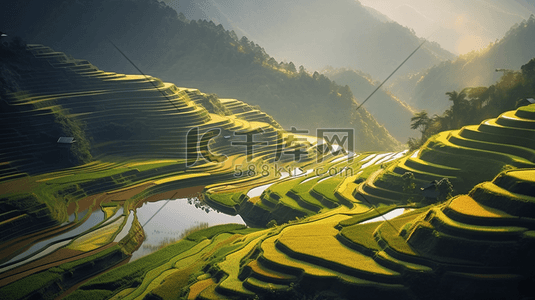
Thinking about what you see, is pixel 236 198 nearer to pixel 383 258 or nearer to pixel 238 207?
pixel 238 207

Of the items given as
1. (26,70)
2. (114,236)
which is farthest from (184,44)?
(114,236)

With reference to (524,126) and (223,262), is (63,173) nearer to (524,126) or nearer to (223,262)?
(223,262)

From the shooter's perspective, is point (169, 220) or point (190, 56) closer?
point (169, 220)

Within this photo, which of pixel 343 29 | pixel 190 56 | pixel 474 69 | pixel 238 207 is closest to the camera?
pixel 238 207

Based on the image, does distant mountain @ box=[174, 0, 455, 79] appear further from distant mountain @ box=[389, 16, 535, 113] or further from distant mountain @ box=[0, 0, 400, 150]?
distant mountain @ box=[0, 0, 400, 150]

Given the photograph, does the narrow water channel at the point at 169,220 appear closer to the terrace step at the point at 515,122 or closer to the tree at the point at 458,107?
the terrace step at the point at 515,122

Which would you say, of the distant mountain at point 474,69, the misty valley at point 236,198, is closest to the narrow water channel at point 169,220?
the misty valley at point 236,198

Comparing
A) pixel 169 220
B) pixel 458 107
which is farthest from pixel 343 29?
pixel 169 220
